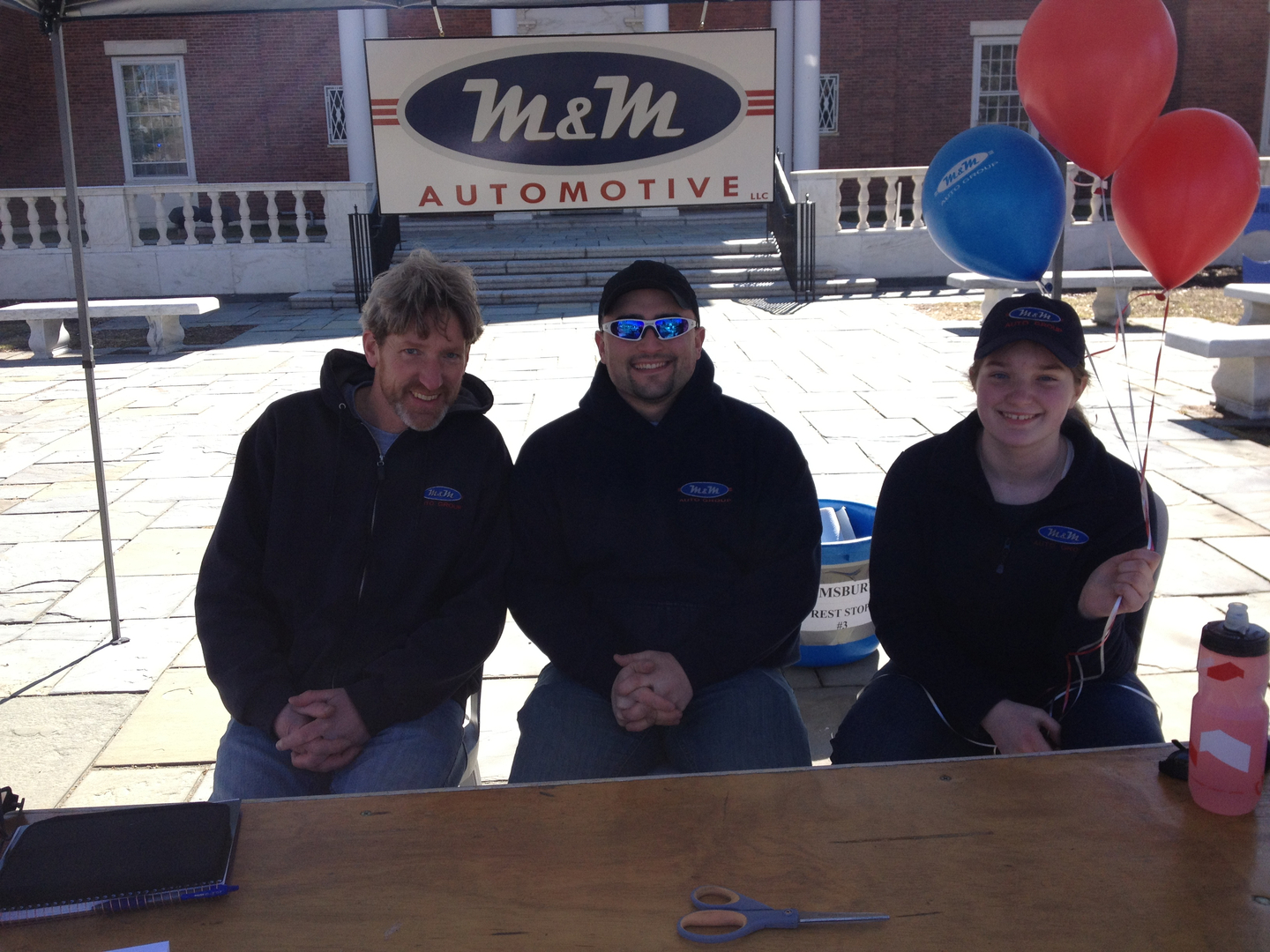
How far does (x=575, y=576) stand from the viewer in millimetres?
2424

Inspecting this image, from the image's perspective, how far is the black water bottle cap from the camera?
1.37 m

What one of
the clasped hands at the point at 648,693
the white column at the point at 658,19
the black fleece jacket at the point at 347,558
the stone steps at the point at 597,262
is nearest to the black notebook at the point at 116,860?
the black fleece jacket at the point at 347,558

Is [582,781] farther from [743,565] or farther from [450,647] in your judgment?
[743,565]

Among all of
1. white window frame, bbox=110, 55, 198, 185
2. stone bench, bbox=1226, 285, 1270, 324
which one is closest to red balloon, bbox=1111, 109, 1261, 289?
stone bench, bbox=1226, 285, 1270, 324

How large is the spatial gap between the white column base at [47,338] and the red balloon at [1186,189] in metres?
10.3

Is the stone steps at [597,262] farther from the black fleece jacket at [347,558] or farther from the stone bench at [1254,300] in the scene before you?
the black fleece jacket at [347,558]

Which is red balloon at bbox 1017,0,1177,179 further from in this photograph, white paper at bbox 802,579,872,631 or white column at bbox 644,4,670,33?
white column at bbox 644,4,670,33

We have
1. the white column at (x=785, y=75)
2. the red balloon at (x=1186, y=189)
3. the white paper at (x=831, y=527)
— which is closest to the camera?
the red balloon at (x=1186, y=189)

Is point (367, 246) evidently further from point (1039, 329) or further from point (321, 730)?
point (1039, 329)

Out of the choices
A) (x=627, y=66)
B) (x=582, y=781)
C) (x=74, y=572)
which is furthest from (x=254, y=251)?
(x=582, y=781)

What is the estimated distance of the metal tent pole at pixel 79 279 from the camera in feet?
10.3

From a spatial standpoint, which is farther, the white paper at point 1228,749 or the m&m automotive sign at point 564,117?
the m&m automotive sign at point 564,117

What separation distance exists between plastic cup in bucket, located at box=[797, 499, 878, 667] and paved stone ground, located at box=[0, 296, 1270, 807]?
0.26ft

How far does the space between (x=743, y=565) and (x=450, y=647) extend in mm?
704
